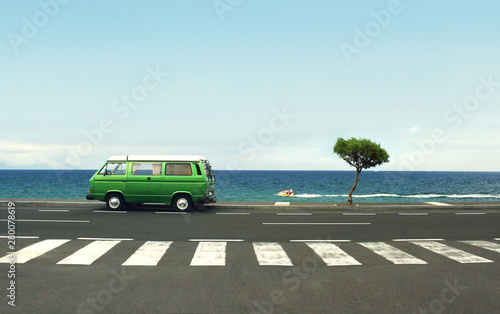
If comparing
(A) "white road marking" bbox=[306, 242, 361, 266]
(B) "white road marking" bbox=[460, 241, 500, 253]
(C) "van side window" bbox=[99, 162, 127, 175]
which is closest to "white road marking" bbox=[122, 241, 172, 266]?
(A) "white road marking" bbox=[306, 242, 361, 266]

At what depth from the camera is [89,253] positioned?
31.0 ft

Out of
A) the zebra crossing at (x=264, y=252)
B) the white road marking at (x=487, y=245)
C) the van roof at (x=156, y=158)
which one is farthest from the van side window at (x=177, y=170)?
the white road marking at (x=487, y=245)

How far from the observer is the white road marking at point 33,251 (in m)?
8.78

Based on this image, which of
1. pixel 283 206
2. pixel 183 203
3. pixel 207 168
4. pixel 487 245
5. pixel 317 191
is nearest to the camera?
A: pixel 487 245

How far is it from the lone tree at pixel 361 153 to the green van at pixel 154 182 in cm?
804

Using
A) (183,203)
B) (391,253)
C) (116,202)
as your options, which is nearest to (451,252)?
(391,253)

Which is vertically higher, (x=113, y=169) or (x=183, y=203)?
(x=113, y=169)

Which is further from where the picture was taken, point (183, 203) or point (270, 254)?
point (183, 203)

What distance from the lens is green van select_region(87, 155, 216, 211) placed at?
1961cm

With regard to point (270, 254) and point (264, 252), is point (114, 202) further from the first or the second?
point (270, 254)

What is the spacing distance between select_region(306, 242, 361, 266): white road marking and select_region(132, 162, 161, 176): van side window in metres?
10.5

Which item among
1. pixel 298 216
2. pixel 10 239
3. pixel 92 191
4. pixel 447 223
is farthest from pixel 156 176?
pixel 447 223

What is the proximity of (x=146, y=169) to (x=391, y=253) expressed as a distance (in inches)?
517

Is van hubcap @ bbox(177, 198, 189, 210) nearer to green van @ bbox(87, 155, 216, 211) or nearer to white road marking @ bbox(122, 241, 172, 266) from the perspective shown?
green van @ bbox(87, 155, 216, 211)
